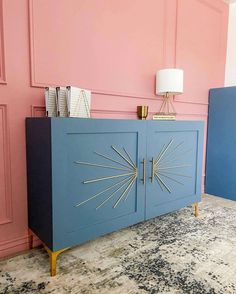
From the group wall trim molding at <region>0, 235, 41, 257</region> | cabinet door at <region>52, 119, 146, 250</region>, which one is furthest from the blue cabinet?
wall trim molding at <region>0, 235, 41, 257</region>

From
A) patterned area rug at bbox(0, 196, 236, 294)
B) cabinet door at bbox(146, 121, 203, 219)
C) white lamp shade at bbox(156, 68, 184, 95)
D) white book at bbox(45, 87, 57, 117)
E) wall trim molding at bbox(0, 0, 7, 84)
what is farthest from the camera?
white lamp shade at bbox(156, 68, 184, 95)

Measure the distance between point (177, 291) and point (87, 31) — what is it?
1968 millimetres

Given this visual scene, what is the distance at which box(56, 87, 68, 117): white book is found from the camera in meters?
1.64

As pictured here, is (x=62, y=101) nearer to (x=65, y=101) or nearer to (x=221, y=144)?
(x=65, y=101)

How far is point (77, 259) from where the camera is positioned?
167cm

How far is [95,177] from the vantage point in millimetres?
1634

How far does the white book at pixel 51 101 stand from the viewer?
5.51 feet

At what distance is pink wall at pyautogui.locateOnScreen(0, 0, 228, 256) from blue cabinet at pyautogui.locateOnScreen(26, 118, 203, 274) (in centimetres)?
15

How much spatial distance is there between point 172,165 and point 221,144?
124 cm

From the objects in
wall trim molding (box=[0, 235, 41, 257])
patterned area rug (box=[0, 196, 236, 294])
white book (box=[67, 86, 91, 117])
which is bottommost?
patterned area rug (box=[0, 196, 236, 294])

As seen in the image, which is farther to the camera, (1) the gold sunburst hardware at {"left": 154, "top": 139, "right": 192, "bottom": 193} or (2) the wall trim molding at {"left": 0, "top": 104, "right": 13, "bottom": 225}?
(1) the gold sunburst hardware at {"left": 154, "top": 139, "right": 192, "bottom": 193}

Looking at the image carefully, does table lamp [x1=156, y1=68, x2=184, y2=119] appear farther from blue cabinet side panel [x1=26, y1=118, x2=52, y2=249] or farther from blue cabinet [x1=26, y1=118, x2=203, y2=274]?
blue cabinet side panel [x1=26, y1=118, x2=52, y2=249]

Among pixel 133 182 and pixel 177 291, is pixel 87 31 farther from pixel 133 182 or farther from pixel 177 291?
pixel 177 291

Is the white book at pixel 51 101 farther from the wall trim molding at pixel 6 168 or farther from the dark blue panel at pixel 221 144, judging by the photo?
the dark blue panel at pixel 221 144
